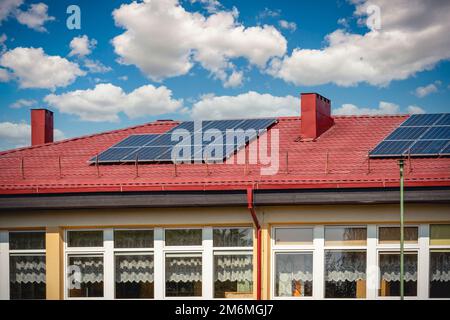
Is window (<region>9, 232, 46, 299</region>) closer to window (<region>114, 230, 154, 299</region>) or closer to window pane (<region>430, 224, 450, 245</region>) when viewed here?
window (<region>114, 230, 154, 299</region>)

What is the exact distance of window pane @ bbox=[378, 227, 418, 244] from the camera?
15086mm

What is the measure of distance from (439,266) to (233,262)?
15.8 ft

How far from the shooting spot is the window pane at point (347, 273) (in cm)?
1525

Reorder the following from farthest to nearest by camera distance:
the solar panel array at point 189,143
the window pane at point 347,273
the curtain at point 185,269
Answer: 1. the solar panel array at point 189,143
2. the curtain at point 185,269
3. the window pane at point 347,273

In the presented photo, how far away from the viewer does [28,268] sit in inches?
646

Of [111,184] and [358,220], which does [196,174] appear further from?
[358,220]

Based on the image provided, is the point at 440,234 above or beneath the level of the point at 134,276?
above

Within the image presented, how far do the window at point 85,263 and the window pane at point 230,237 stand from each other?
9.46 feet

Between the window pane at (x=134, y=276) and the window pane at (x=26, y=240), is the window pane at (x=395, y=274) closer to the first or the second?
→ the window pane at (x=134, y=276)

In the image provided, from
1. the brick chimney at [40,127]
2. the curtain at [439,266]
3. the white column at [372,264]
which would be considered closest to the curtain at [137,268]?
the white column at [372,264]

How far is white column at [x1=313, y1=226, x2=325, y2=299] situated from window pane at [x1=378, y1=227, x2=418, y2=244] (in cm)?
137

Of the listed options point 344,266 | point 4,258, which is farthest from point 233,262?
point 4,258

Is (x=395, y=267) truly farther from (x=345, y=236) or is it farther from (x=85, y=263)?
(x=85, y=263)

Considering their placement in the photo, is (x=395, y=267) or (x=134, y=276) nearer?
(x=395, y=267)
